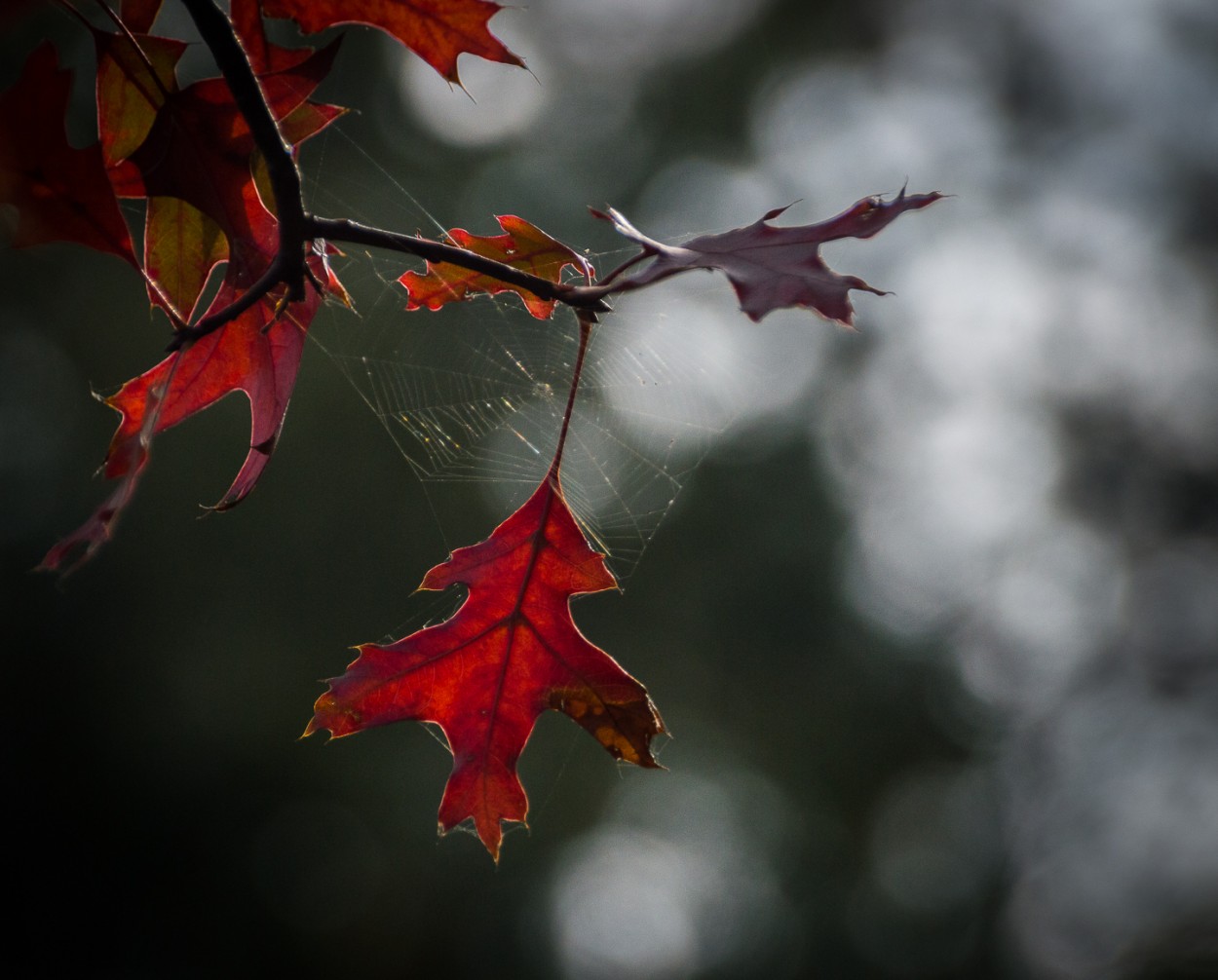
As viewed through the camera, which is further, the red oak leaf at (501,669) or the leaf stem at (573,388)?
the red oak leaf at (501,669)

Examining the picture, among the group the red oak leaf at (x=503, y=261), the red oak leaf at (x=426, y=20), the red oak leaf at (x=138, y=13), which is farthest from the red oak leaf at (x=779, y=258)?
the red oak leaf at (x=138, y=13)

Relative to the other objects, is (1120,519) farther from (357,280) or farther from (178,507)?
(178,507)

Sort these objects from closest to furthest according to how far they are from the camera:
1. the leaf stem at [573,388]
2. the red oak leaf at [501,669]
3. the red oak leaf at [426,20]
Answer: the leaf stem at [573,388], the red oak leaf at [426,20], the red oak leaf at [501,669]

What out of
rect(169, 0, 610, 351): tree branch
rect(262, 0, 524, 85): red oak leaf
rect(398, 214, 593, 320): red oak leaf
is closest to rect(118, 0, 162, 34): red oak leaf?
rect(262, 0, 524, 85): red oak leaf

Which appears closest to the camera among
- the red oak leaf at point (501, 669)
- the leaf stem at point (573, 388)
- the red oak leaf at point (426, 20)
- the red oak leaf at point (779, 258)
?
the red oak leaf at point (779, 258)

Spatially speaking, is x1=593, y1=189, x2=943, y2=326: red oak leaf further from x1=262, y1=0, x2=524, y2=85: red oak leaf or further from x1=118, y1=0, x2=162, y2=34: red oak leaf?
x1=118, y1=0, x2=162, y2=34: red oak leaf

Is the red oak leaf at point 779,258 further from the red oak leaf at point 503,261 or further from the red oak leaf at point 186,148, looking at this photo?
the red oak leaf at point 186,148
